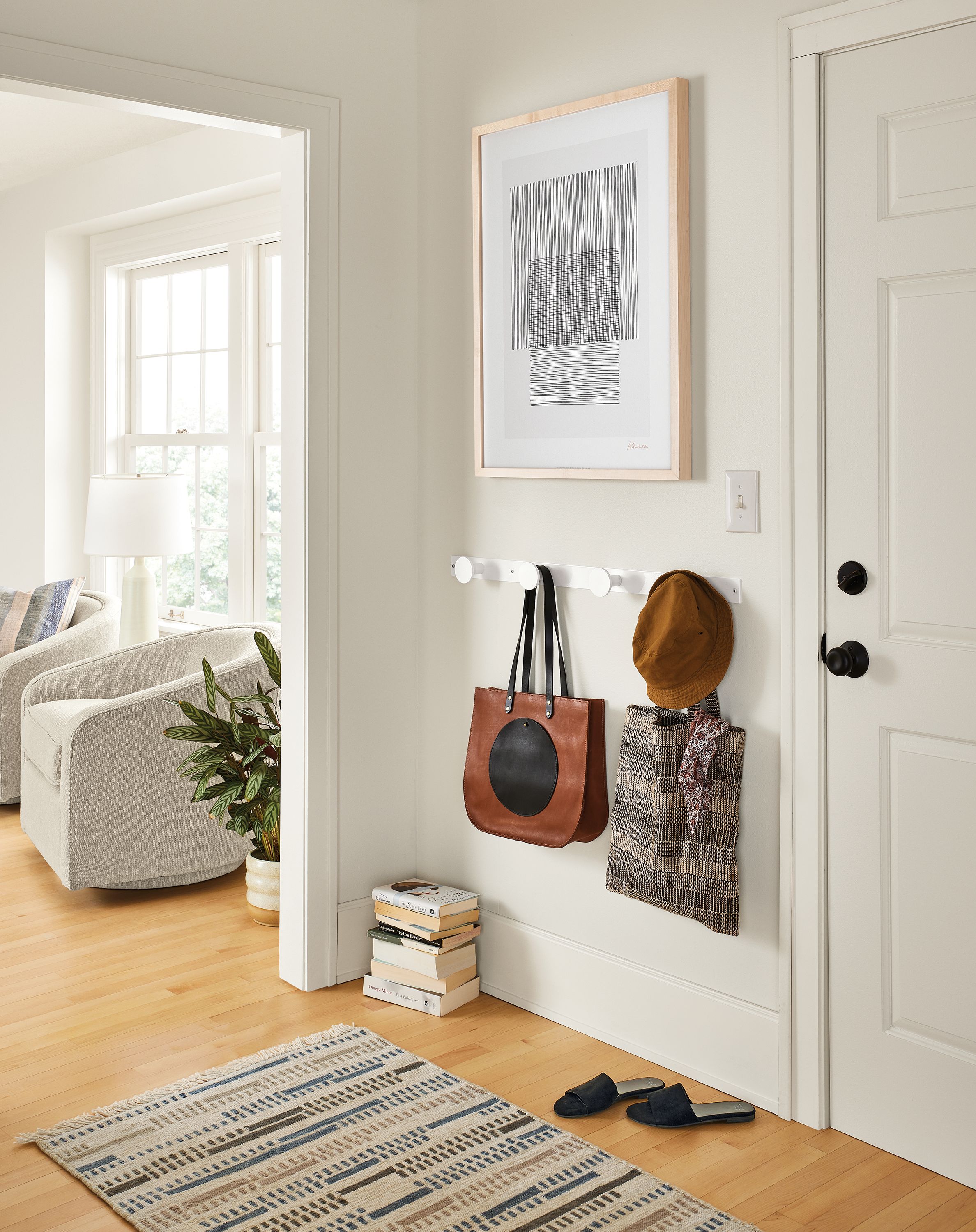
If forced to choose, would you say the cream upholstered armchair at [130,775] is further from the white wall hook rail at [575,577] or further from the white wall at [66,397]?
the white wall at [66,397]

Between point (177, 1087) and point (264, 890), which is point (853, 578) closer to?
point (177, 1087)

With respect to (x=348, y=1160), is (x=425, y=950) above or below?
above

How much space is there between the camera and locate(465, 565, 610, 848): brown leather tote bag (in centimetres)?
266

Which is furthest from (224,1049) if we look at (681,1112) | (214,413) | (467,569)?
(214,413)

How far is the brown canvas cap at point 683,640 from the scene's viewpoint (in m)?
2.35

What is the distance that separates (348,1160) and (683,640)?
45.9 inches

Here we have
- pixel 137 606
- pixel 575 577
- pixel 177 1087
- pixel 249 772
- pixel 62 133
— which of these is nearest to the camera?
pixel 177 1087

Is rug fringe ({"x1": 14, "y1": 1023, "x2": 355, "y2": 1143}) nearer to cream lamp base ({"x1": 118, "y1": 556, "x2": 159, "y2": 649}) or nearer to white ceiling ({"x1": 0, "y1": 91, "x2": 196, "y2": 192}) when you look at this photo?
cream lamp base ({"x1": 118, "y1": 556, "x2": 159, "y2": 649})

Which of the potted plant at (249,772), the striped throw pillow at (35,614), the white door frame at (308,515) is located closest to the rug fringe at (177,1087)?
the white door frame at (308,515)

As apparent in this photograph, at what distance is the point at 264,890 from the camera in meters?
3.42

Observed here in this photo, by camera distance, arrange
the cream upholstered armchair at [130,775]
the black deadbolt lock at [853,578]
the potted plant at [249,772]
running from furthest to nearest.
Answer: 1. the cream upholstered armchair at [130,775]
2. the potted plant at [249,772]
3. the black deadbolt lock at [853,578]

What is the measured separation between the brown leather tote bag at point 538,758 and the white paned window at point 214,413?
5.55 ft

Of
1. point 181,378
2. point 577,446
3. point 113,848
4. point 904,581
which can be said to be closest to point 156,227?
point 181,378

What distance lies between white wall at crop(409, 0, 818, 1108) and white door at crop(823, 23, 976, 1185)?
0.48 feet
